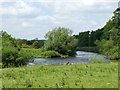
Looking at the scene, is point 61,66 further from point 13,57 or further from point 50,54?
point 50,54

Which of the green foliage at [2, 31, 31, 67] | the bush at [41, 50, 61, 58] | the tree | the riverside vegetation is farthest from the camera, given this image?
the tree

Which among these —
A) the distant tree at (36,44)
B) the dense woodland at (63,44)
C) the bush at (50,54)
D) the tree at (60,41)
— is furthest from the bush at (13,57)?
the distant tree at (36,44)

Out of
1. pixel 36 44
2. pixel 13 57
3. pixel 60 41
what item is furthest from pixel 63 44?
pixel 13 57

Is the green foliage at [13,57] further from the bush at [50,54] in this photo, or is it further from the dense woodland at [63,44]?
the bush at [50,54]

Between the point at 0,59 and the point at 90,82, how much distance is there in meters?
36.1

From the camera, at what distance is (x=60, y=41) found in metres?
113

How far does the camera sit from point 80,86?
43.4 ft

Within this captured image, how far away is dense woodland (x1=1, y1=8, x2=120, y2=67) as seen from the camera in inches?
2195

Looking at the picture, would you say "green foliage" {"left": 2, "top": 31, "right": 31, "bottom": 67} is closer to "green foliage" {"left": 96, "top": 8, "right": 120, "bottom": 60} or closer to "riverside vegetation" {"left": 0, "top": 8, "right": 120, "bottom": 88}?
"riverside vegetation" {"left": 0, "top": 8, "right": 120, "bottom": 88}

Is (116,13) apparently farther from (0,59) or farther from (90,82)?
(90,82)

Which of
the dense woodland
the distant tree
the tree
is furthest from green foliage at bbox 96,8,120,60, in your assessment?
the distant tree

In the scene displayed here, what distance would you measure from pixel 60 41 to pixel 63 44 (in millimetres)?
1591

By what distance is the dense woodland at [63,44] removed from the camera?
55750 mm

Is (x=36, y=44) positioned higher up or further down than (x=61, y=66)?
higher up
